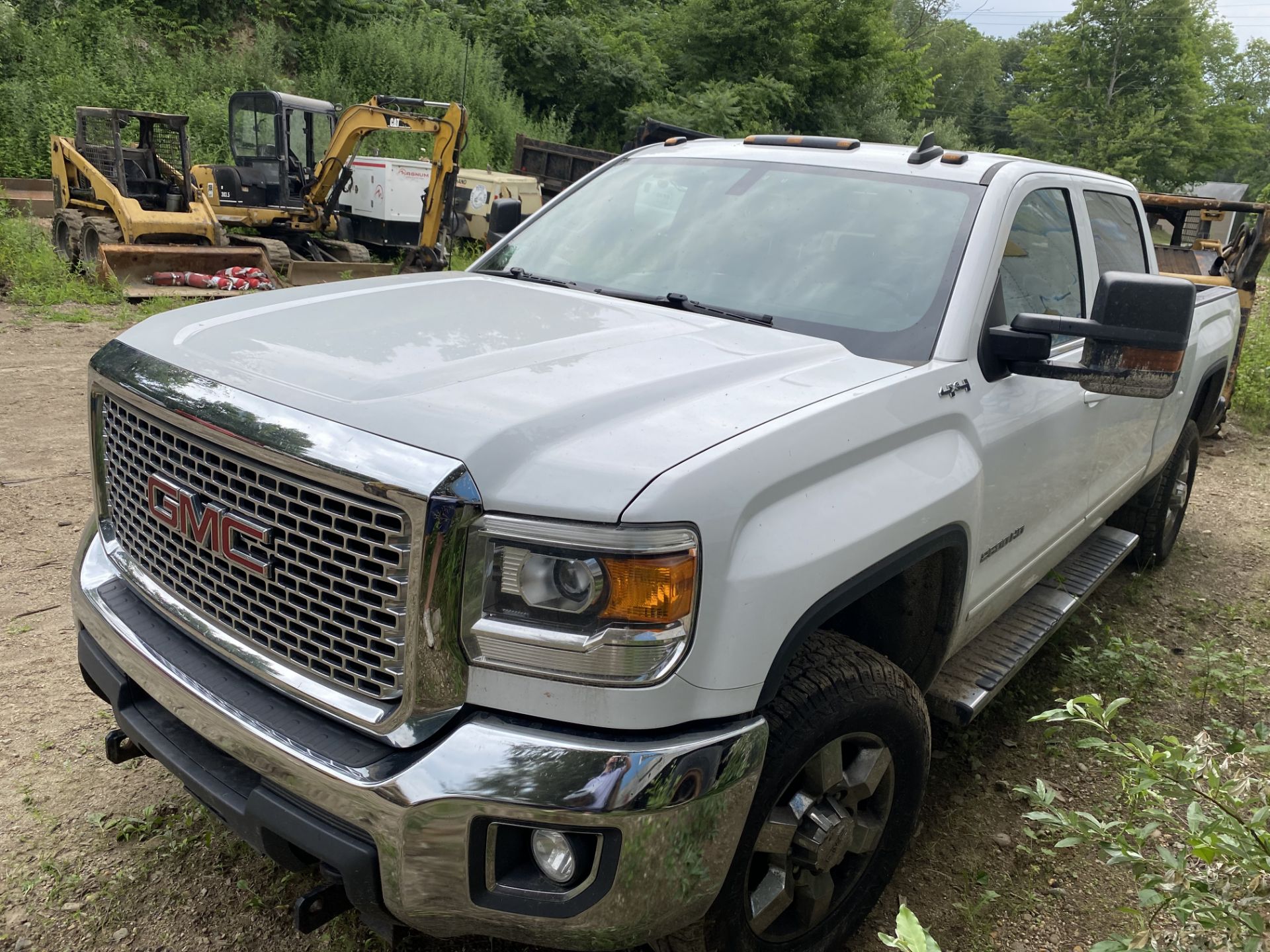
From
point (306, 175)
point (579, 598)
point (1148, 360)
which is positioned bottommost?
point (306, 175)

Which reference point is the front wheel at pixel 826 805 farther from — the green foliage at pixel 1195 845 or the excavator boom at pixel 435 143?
the excavator boom at pixel 435 143

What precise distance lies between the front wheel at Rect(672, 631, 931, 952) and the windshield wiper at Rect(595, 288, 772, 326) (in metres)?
→ 0.99

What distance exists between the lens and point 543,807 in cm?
182

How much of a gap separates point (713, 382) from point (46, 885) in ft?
7.08

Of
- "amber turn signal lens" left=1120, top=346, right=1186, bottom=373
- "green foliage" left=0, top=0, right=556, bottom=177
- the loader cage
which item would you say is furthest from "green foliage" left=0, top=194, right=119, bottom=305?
"amber turn signal lens" left=1120, top=346, right=1186, bottom=373

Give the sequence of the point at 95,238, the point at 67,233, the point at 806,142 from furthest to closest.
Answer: the point at 67,233
the point at 95,238
the point at 806,142

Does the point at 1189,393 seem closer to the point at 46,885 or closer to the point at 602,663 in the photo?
the point at 602,663

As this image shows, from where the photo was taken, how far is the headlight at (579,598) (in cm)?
183

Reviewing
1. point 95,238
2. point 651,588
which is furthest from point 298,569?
point 95,238

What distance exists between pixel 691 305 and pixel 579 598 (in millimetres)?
1435

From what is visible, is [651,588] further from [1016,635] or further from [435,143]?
[435,143]

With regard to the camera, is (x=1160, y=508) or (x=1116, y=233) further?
(x=1160, y=508)

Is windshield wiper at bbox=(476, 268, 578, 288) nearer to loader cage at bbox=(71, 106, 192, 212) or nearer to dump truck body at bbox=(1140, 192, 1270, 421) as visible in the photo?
dump truck body at bbox=(1140, 192, 1270, 421)

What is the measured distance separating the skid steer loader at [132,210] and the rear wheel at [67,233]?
17 millimetres
